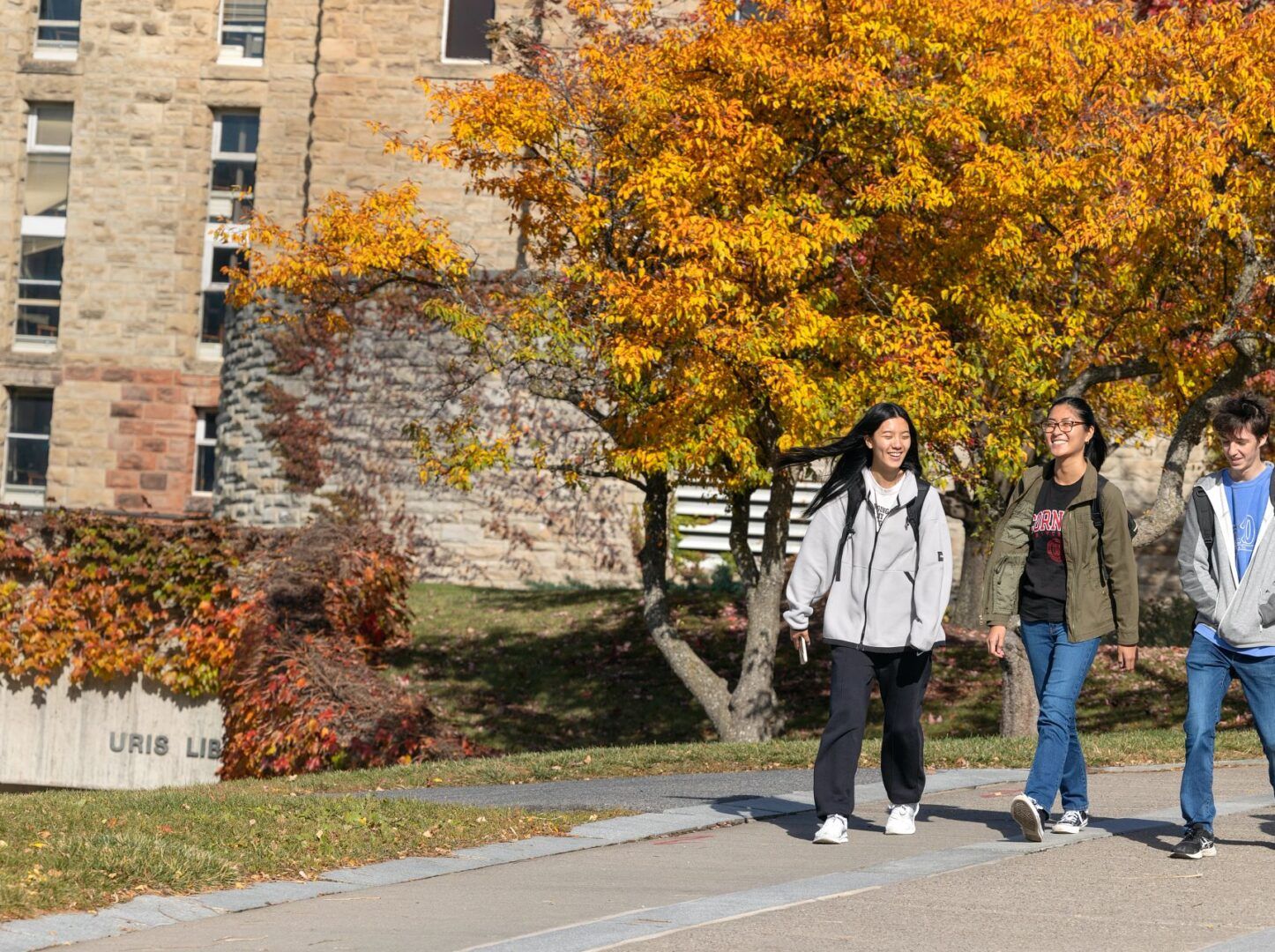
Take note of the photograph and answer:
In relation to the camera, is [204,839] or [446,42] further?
[446,42]

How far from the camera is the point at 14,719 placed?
19156 millimetres

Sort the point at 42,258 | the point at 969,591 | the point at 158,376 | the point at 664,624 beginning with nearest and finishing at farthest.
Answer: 1. the point at 664,624
2. the point at 969,591
3. the point at 158,376
4. the point at 42,258

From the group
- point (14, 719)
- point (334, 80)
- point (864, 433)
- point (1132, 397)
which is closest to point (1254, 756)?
point (864, 433)

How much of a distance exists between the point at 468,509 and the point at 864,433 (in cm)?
1650

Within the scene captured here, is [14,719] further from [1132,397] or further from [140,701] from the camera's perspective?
[1132,397]

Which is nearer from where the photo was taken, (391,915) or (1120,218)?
(391,915)

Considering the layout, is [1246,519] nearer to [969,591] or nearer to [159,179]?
[969,591]

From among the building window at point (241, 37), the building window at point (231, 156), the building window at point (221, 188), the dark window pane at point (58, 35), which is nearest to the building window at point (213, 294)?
the building window at point (221, 188)

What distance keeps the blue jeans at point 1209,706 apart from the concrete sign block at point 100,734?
1326 centimetres

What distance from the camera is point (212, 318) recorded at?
97.0ft

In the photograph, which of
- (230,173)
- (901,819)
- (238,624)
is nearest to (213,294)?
(230,173)

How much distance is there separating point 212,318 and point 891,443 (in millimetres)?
23641

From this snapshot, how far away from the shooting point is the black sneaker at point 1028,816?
282 inches

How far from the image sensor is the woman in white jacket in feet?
24.6
